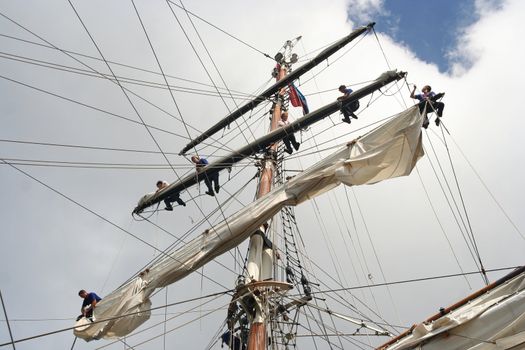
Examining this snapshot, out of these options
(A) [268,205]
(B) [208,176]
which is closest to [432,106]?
(A) [268,205]

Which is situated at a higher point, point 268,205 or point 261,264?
point 268,205

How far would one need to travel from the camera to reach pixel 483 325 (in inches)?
188

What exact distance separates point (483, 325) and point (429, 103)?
144 inches

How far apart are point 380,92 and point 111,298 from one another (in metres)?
6.55

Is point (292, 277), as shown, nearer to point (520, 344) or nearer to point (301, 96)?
point (520, 344)

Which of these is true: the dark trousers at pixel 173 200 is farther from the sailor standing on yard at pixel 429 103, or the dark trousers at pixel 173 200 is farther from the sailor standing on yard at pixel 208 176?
the sailor standing on yard at pixel 429 103

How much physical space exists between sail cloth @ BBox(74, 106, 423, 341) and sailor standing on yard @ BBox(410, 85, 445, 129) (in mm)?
273

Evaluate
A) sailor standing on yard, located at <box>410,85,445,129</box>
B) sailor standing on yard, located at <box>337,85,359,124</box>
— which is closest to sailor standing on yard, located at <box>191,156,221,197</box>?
sailor standing on yard, located at <box>337,85,359,124</box>

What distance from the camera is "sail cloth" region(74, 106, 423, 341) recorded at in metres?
6.87

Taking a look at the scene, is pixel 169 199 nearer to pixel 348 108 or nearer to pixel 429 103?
pixel 348 108

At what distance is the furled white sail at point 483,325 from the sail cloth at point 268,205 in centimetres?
255

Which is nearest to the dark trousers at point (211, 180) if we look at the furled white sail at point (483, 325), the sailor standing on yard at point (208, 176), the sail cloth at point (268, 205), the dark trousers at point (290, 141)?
the sailor standing on yard at point (208, 176)

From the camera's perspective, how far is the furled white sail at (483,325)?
4.55 m

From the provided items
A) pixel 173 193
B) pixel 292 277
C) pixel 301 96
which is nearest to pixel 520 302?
pixel 292 277
